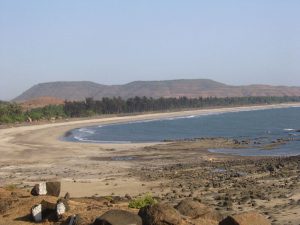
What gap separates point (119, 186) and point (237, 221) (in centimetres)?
1549

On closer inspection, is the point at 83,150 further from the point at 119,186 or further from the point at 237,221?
the point at 237,221

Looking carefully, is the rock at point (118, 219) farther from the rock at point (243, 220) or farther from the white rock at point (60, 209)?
the white rock at point (60, 209)

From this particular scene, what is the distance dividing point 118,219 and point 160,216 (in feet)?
3.19

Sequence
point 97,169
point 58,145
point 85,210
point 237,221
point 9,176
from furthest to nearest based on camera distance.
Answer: point 58,145 → point 97,169 → point 9,176 → point 85,210 → point 237,221

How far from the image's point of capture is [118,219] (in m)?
12.6

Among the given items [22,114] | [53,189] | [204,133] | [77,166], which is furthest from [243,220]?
[22,114]

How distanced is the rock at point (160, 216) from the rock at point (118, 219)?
0.23m

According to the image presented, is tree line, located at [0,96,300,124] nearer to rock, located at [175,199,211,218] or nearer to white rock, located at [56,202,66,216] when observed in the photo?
white rock, located at [56,202,66,216]

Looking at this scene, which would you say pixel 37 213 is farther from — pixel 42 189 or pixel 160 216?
pixel 160 216

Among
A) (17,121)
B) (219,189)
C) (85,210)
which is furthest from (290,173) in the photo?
(17,121)

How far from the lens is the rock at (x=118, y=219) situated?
41.1ft

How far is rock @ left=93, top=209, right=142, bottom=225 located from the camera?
493 inches

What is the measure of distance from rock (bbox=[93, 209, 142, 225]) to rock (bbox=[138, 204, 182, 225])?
8.9 inches

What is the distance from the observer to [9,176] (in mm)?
33938
